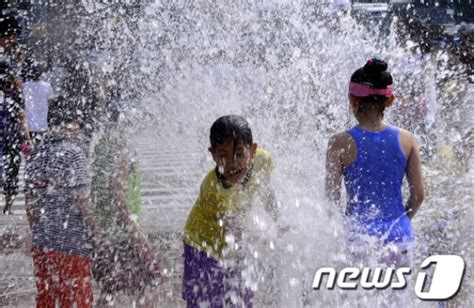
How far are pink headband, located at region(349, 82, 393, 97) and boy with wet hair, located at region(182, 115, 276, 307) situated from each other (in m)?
0.57

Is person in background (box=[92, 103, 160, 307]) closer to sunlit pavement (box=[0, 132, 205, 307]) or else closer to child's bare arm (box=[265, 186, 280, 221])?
sunlit pavement (box=[0, 132, 205, 307])

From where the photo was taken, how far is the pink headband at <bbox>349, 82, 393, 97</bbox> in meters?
3.87

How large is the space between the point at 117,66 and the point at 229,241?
11.9 meters

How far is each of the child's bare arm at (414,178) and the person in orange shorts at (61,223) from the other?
1647mm

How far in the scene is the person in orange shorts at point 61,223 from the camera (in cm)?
406

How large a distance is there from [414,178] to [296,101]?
17.3ft

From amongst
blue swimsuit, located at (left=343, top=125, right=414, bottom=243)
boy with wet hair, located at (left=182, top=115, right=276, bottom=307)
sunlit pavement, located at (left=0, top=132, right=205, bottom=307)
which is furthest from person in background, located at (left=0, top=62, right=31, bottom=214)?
blue swimsuit, located at (left=343, top=125, right=414, bottom=243)

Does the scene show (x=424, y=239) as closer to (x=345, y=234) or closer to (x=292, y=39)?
(x=345, y=234)

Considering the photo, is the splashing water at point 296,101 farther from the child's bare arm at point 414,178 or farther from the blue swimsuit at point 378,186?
the child's bare arm at point 414,178

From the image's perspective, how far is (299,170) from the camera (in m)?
6.21

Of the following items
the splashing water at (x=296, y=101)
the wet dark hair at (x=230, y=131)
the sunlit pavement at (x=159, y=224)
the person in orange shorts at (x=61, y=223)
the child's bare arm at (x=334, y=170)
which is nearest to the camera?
the wet dark hair at (x=230, y=131)

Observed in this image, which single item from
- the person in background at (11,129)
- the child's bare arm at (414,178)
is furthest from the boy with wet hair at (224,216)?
the person in background at (11,129)

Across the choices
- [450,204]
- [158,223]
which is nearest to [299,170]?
[450,204]

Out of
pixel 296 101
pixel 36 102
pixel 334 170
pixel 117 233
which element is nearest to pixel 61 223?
pixel 117 233
